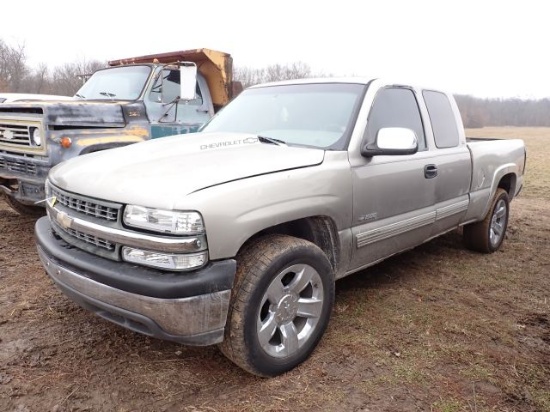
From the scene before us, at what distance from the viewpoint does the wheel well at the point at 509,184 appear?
5.41 m

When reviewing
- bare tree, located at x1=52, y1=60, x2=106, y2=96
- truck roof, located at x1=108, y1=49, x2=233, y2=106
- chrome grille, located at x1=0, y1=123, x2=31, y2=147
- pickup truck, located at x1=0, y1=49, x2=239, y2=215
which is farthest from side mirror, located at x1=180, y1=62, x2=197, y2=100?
bare tree, located at x1=52, y1=60, x2=106, y2=96

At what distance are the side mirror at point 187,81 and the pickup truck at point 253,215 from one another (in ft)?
5.80

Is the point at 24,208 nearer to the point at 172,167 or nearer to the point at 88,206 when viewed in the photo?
the point at 88,206

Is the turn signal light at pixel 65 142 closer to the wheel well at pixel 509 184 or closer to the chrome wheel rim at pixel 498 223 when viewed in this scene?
the chrome wheel rim at pixel 498 223

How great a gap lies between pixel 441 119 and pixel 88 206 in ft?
10.8

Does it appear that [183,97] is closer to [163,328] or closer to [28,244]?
[28,244]

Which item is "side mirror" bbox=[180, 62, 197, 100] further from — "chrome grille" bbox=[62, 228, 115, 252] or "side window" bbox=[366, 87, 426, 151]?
"chrome grille" bbox=[62, 228, 115, 252]

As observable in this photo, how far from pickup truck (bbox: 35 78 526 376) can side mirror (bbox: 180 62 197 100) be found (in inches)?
69.6

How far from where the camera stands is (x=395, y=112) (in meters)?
3.76

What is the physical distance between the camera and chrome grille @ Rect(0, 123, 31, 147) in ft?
16.1

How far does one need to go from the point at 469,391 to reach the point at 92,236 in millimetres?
2300

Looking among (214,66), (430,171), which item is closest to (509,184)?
(430,171)

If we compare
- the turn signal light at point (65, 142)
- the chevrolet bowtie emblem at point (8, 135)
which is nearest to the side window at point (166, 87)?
the turn signal light at point (65, 142)

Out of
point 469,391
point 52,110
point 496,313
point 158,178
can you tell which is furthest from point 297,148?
point 52,110
